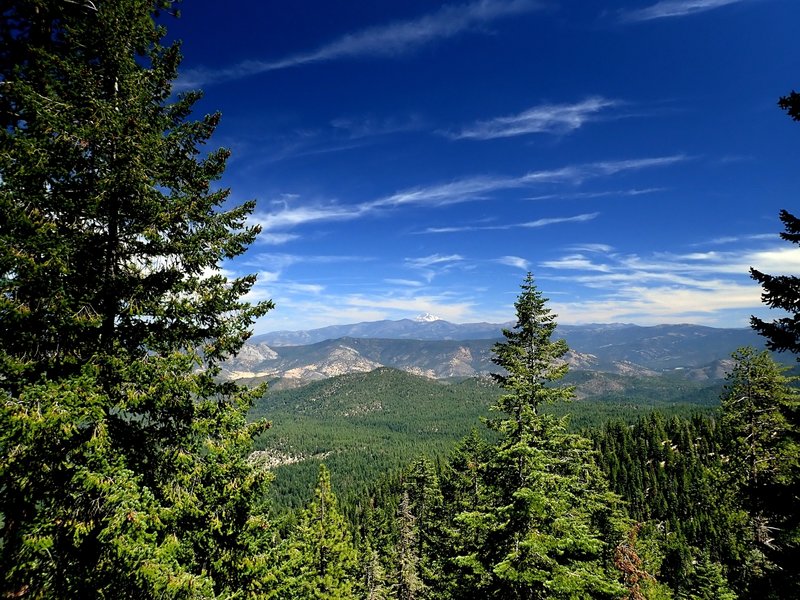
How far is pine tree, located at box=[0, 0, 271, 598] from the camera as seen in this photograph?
630 centimetres

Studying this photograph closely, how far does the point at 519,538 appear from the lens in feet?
49.7

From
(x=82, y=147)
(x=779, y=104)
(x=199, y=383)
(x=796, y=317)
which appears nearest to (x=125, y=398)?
(x=199, y=383)

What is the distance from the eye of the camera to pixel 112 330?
790 cm

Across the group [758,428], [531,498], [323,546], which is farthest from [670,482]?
[531,498]

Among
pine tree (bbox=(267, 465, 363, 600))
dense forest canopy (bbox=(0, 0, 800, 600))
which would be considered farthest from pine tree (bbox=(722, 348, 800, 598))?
pine tree (bbox=(267, 465, 363, 600))

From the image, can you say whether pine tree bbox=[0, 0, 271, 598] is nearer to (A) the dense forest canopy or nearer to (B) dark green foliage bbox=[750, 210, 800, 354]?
(A) the dense forest canopy

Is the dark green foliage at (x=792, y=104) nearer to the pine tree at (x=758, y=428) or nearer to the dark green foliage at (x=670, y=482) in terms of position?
the pine tree at (x=758, y=428)

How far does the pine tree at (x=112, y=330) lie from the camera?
20.7ft

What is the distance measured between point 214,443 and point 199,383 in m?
1.48

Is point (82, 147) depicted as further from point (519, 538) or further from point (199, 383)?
point (519, 538)

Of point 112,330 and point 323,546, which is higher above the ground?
point 112,330

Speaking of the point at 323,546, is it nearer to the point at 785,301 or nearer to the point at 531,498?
the point at 531,498

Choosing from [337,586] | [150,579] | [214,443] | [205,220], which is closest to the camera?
[150,579]

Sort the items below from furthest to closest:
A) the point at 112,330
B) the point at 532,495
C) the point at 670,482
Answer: the point at 670,482
the point at 532,495
the point at 112,330
